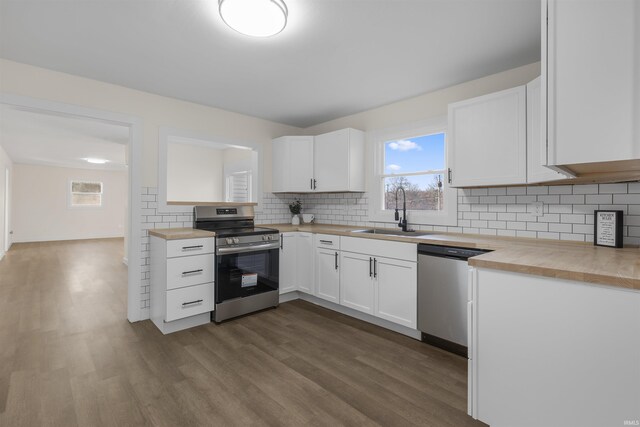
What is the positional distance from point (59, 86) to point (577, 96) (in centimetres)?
376

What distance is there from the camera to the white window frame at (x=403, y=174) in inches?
123

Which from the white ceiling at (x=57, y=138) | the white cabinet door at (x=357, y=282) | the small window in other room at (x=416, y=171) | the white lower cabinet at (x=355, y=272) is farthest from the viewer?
the white ceiling at (x=57, y=138)

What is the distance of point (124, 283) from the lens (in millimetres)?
4645

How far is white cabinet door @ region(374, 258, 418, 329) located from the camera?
2709 mm

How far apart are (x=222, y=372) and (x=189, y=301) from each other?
0.98 meters

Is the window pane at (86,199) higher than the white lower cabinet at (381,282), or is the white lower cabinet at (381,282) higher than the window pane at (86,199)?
the window pane at (86,199)

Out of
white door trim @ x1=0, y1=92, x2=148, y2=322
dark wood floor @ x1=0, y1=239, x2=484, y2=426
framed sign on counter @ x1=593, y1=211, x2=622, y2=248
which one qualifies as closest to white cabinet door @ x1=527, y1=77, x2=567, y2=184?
framed sign on counter @ x1=593, y1=211, x2=622, y2=248

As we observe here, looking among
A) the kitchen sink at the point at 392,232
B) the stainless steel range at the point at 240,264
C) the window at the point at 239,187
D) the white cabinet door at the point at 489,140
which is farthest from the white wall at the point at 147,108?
the window at the point at 239,187

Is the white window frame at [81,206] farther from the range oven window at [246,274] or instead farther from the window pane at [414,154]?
the window pane at [414,154]

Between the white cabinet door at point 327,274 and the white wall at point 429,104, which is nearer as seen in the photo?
the white wall at point 429,104

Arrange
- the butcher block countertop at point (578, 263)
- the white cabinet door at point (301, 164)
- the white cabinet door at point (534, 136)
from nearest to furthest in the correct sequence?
1. the butcher block countertop at point (578, 263)
2. the white cabinet door at point (534, 136)
3. the white cabinet door at point (301, 164)

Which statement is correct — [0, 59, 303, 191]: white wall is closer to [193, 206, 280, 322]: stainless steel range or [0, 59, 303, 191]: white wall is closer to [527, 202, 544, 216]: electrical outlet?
[193, 206, 280, 322]: stainless steel range

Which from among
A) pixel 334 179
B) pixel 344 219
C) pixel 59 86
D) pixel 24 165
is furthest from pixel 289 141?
pixel 24 165

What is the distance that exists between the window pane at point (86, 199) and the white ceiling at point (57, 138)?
61.4 inches
